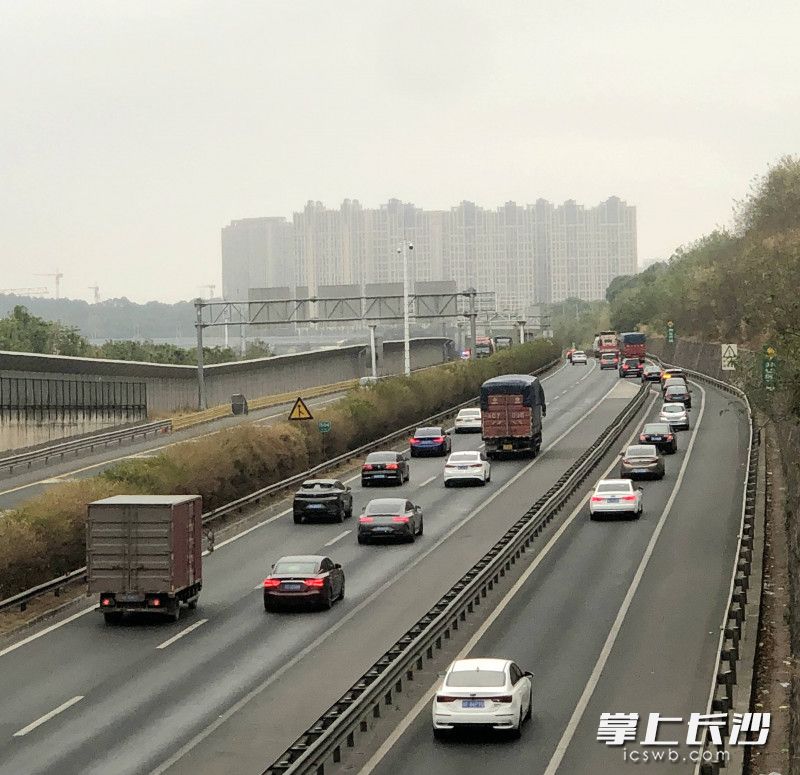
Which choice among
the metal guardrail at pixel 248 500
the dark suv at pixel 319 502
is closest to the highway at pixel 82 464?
the metal guardrail at pixel 248 500

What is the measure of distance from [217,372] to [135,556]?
7686 centimetres

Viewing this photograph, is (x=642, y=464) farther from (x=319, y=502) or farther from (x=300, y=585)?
(x=300, y=585)

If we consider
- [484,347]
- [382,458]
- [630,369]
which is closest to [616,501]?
[382,458]

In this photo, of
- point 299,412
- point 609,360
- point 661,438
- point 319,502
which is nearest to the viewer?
point 319,502

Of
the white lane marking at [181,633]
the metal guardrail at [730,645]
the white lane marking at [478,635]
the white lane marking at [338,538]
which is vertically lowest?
the white lane marking at [338,538]

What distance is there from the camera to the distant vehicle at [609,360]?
144 meters

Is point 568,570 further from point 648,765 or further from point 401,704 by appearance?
point 648,765

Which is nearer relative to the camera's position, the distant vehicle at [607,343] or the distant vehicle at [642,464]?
the distant vehicle at [642,464]

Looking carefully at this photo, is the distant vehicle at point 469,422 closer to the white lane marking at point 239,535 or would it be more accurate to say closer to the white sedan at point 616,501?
the white lane marking at point 239,535

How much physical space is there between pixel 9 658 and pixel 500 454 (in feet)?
131

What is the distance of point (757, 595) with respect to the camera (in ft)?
112

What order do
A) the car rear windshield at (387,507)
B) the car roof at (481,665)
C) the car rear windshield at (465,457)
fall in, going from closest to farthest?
the car roof at (481,665) → the car rear windshield at (387,507) → the car rear windshield at (465,457)

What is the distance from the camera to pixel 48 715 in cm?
2541

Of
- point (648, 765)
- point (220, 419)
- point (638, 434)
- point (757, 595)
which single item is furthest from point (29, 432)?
point (648, 765)
